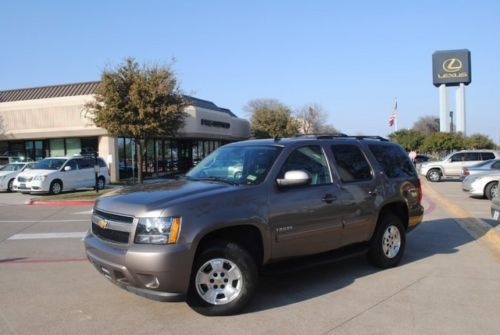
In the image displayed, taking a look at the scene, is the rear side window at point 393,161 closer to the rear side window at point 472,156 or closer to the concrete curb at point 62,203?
the concrete curb at point 62,203

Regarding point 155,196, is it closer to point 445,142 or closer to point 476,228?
point 476,228

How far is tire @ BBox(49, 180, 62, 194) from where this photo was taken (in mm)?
20344

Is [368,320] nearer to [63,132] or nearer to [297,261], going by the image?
[297,261]

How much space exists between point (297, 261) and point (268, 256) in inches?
19.2

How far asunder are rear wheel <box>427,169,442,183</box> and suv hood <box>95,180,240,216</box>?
2504 cm

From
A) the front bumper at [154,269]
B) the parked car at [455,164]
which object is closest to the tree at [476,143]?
the parked car at [455,164]

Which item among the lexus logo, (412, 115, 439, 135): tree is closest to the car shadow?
the lexus logo

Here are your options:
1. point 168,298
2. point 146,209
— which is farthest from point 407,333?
point 146,209

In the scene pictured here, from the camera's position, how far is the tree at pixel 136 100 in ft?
68.5

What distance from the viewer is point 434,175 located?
91.4ft

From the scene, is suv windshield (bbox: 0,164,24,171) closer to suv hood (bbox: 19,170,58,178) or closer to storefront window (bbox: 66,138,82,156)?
suv hood (bbox: 19,170,58,178)

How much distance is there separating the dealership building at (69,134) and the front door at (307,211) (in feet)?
73.1

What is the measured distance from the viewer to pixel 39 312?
5.06 meters

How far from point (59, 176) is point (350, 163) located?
1718 cm
